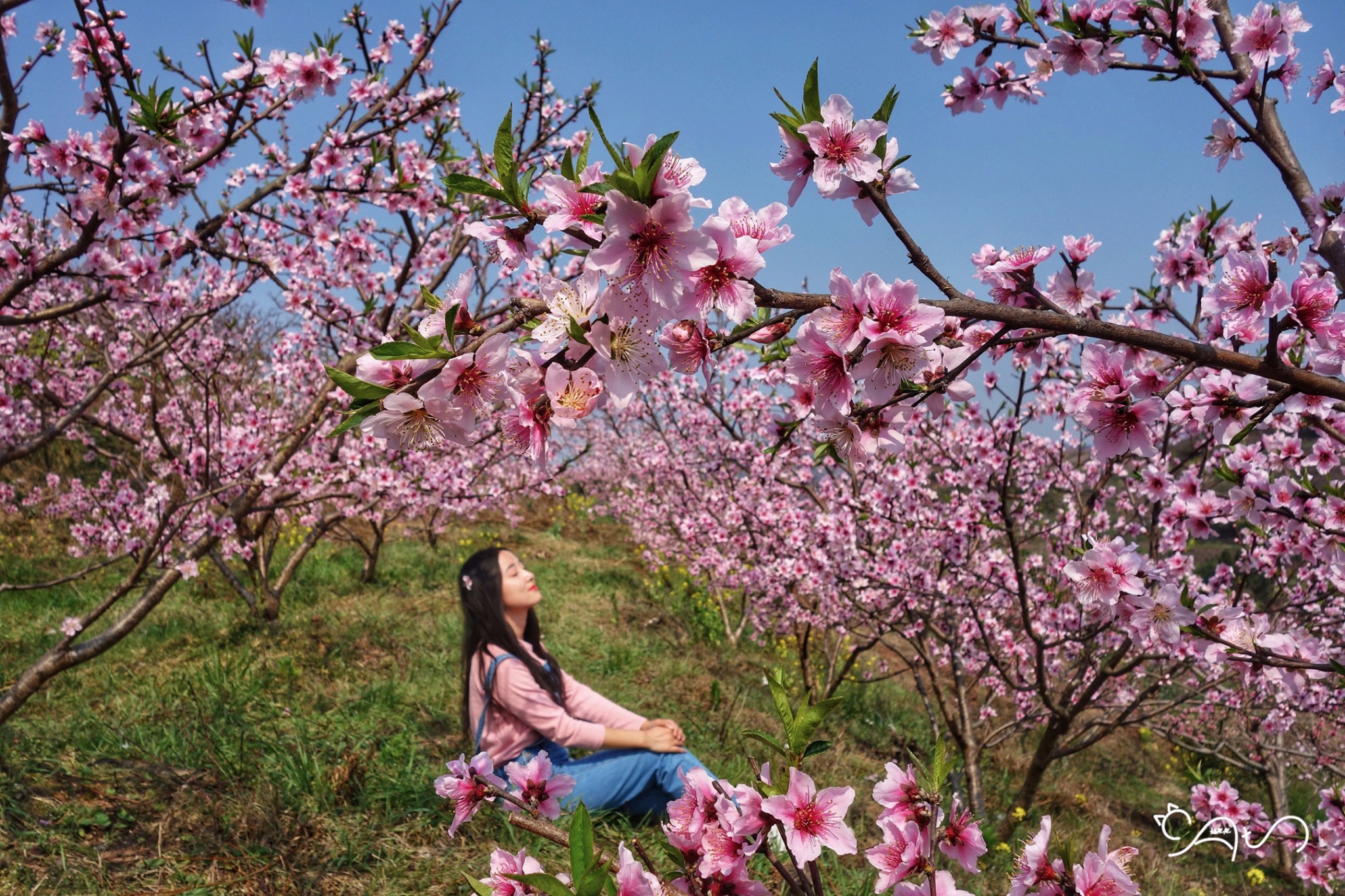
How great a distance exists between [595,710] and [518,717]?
53cm

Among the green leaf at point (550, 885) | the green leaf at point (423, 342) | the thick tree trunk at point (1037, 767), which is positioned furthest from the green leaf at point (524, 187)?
the thick tree trunk at point (1037, 767)

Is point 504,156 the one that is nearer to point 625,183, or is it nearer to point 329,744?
point 625,183

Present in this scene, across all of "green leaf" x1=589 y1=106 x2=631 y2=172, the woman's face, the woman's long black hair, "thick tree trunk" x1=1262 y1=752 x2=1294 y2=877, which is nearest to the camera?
"green leaf" x1=589 y1=106 x2=631 y2=172

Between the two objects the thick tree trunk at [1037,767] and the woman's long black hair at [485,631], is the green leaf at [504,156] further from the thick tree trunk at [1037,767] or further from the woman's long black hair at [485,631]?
the thick tree trunk at [1037,767]

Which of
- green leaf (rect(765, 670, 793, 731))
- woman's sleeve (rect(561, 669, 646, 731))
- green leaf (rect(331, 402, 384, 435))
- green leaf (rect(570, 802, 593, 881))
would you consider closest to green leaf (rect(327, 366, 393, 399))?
green leaf (rect(331, 402, 384, 435))

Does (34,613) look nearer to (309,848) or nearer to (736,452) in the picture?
(309,848)

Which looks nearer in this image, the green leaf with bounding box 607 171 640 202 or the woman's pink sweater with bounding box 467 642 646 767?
the green leaf with bounding box 607 171 640 202

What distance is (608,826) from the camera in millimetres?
3195

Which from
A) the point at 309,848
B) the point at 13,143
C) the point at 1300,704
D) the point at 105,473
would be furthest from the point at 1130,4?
the point at 105,473

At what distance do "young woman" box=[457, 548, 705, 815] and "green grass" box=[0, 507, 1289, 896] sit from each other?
0.23m

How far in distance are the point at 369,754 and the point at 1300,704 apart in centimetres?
602

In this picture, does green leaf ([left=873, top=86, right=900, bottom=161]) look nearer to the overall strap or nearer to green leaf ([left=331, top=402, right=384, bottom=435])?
green leaf ([left=331, top=402, right=384, bottom=435])

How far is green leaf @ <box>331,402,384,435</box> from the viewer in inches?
37.1
